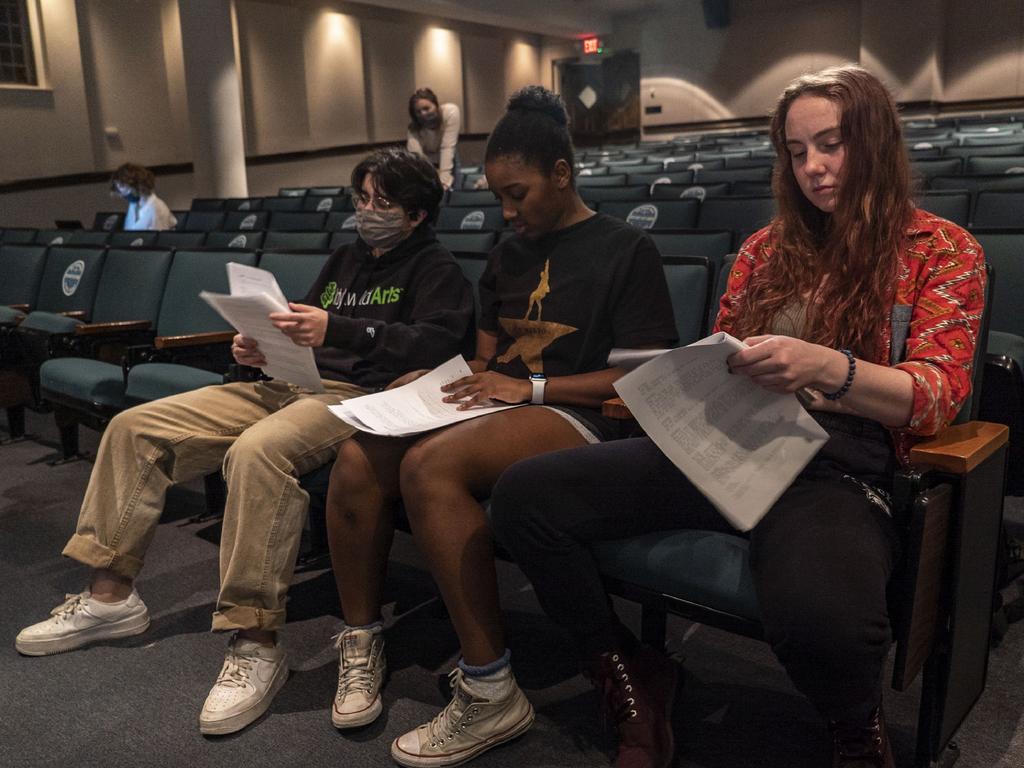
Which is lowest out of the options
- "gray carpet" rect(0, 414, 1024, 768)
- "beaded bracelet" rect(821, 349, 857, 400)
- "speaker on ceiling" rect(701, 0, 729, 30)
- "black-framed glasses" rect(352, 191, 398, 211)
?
"gray carpet" rect(0, 414, 1024, 768)

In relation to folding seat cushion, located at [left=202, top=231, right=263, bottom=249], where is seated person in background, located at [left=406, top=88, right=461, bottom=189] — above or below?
above

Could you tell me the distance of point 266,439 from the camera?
5.47ft

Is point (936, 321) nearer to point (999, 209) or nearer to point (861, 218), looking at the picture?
point (861, 218)

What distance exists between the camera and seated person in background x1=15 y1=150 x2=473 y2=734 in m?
1.62

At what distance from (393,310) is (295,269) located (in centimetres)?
101

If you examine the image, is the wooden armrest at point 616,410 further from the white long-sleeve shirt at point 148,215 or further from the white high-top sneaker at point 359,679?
the white long-sleeve shirt at point 148,215

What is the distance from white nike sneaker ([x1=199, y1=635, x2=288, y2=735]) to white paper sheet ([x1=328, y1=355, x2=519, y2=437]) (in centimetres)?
50

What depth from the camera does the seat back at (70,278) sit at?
139 inches

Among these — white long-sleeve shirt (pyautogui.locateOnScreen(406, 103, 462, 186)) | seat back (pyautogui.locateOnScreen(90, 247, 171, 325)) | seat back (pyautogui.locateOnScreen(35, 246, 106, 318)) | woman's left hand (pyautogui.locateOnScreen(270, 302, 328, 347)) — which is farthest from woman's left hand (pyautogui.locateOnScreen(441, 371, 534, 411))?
white long-sleeve shirt (pyautogui.locateOnScreen(406, 103, 462, 186))

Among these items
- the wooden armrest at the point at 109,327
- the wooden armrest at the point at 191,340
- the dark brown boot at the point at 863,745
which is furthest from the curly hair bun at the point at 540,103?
the wooden armrest at the point at 109,327

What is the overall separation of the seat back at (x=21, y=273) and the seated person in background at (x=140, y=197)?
1.87 meters

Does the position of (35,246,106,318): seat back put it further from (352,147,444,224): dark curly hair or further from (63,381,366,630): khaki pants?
(352,147,444,224): dark curly hair

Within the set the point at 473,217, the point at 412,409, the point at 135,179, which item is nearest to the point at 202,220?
the point at 135,179

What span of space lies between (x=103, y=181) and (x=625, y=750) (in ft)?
33.6
